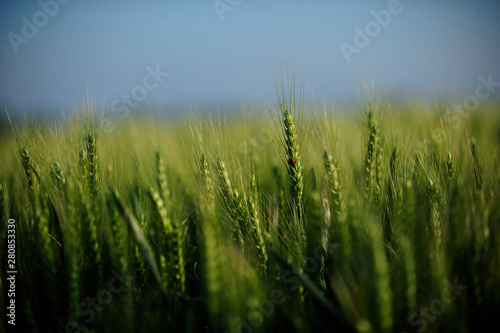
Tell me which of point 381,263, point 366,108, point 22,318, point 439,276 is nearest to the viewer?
point 381,263

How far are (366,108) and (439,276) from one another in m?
1.01

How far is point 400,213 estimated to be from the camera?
1.27 metres

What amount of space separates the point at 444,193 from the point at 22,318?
184 cm

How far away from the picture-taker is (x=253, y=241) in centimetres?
129

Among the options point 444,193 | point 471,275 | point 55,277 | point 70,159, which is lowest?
point 471,275

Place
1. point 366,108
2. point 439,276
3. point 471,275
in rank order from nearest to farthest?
point 439,276, point 471,275, point 366,108

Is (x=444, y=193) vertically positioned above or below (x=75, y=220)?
below

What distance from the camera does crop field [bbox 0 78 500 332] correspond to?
36.3 inches

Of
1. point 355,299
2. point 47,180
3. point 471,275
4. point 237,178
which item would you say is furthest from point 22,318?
point 471,275

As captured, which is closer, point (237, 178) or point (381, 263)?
point (381, 263)

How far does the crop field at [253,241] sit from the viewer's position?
921 millimetres

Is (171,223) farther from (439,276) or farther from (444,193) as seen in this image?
(444,193)

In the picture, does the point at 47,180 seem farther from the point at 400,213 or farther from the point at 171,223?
the point at 400,213

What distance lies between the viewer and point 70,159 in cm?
147
